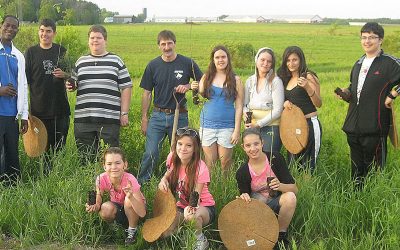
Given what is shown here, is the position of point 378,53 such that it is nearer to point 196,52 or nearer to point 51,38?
point 51,38

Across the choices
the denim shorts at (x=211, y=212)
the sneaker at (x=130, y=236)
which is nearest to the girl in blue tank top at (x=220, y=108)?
the denim shorts at (x=211, y=212)

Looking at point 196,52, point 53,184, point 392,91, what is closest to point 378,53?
point 392,91

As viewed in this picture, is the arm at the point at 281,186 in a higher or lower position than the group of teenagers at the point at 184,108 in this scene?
lower

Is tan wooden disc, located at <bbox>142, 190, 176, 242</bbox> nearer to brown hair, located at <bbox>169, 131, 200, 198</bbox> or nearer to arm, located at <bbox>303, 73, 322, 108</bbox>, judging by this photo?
brown hair, located at <bbox>169, 131, 200, 198</bbox>

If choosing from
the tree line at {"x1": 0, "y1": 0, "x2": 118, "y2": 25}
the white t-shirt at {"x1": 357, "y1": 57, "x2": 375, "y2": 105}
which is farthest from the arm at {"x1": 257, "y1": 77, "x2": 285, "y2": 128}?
the tree line at {"x1": 0, "y1": 0, "x2": 118, "y2": 25}

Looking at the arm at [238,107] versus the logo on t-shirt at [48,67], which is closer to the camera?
the arm at [238,107]

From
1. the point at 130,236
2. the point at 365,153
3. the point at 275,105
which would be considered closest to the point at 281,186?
the point at 275,105

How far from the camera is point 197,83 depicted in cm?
512

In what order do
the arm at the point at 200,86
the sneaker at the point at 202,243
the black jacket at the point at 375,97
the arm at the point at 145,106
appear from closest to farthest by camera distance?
the sneaker at the point at 202,243 < the black jacket at the point at 375,97 < the arm at the point at 200,86 < the arm at the point at 145,106

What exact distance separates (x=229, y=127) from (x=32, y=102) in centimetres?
213

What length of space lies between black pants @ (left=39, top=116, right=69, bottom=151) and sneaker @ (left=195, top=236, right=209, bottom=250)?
232 cm

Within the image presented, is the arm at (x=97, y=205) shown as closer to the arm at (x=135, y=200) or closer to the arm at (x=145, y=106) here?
the arm at (x=135, y=200)

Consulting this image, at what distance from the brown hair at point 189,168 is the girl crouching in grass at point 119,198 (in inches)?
12.0

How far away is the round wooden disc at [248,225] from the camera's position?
158 inches
